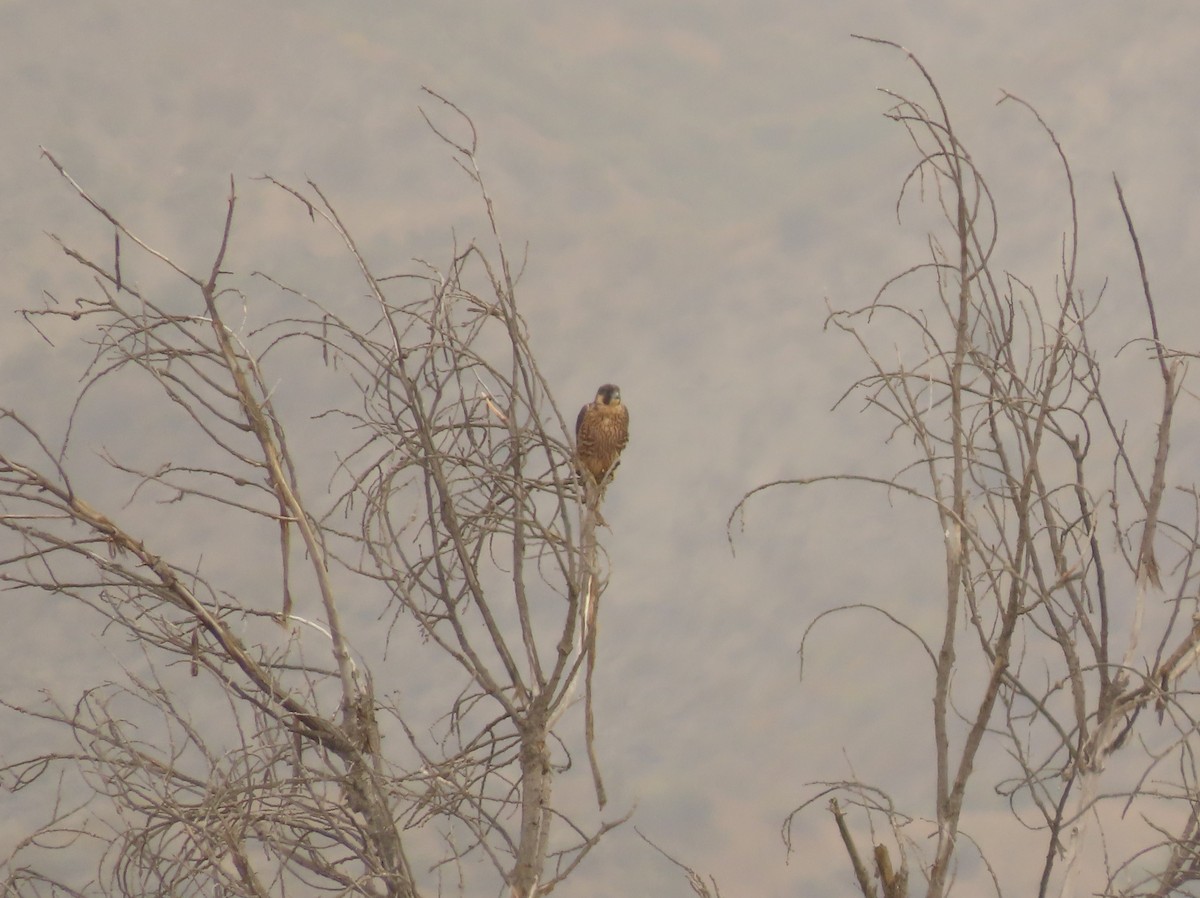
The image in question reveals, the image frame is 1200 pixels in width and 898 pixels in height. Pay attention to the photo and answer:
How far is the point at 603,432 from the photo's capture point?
6707 mm

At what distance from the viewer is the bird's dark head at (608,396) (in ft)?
22.1

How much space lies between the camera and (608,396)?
674 centimetres

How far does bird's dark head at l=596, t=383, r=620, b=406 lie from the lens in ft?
22.1

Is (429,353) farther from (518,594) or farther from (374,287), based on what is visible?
(518,594)

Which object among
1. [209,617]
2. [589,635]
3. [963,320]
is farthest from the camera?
[589,635]

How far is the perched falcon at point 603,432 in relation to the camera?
6.68 meters

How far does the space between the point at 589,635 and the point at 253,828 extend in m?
1.11

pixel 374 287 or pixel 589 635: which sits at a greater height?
pixel 374 287

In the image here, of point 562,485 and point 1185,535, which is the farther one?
point 562,485

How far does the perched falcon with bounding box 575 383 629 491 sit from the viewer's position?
6.68 meters

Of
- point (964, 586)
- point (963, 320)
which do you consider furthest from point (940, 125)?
point (964, 586)

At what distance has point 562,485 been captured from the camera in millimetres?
3893

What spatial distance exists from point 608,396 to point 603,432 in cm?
19

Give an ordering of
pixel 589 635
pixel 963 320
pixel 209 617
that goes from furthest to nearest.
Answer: pixel 589 635 < pixel 209 617 < pixel 963 320
